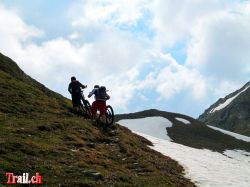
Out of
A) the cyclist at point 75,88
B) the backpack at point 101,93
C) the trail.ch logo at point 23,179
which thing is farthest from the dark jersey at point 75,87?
Answer: the trail.ch logo at point 23,179

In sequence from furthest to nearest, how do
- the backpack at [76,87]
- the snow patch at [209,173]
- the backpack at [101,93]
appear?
the backpack at [76,87]
the backpack at [101,93]
the snow patch at [209,173]

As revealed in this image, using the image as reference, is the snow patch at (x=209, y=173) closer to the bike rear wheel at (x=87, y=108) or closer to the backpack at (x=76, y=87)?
the bike rear wheel at (x=87, y=108)

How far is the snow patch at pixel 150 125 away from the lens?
3619 inches

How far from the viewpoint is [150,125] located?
97938mm

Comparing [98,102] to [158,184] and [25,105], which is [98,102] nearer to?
[25,105]

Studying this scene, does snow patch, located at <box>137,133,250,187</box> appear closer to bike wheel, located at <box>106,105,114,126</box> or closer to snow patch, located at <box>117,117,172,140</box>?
bike wheel, located at <box>106,105,114,126</box>

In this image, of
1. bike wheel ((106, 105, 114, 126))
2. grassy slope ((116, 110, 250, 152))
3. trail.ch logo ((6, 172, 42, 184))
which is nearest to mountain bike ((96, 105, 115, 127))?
bike wheel ((106, 105, 114, 126))

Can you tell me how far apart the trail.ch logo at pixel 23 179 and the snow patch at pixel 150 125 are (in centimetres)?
7037

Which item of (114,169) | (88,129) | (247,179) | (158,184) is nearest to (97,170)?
(114,169)

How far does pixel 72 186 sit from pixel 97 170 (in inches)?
158

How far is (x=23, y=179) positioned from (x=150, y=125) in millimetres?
79777

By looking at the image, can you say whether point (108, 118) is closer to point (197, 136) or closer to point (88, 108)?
point (88, 108)

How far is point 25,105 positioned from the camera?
35656mm

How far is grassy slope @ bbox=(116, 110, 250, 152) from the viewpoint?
8312 cm
